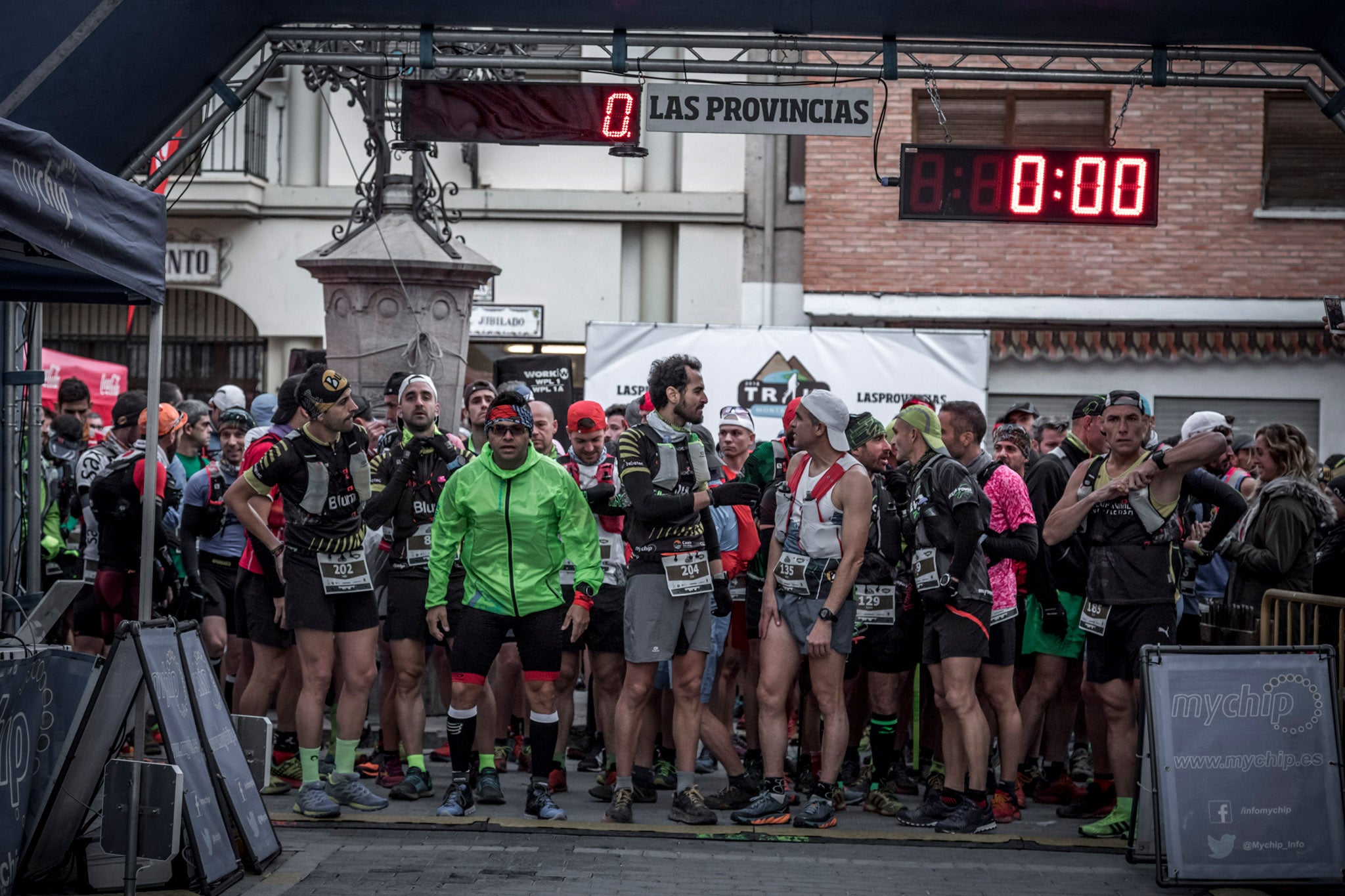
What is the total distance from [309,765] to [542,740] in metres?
1.17

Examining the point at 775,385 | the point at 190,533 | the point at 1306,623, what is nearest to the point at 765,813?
the point at 1306,623

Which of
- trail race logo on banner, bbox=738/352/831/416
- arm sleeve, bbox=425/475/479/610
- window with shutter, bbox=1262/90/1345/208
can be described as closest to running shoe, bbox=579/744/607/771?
arm sleeve, bbox=425/475/479/610

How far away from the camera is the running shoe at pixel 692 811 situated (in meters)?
7.35

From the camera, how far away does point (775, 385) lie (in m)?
16.5

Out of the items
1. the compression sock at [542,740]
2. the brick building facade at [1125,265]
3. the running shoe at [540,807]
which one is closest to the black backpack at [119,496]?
the compression sock at [542,740]

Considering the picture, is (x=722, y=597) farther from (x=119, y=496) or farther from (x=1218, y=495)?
(x=119, y=496)

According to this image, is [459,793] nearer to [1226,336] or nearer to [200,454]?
[200,454]

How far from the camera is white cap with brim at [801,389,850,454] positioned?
730 cm

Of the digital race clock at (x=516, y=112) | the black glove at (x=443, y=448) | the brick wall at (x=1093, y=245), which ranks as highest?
the brick wall at (x=1093, y=245)

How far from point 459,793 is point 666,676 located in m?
1.43

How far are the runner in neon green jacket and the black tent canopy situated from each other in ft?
8.93

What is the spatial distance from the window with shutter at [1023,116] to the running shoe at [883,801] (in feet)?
41.9

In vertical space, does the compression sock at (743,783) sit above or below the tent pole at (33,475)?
below

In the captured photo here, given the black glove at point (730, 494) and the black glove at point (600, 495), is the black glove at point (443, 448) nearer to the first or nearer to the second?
the black glove at point (600, 495)
